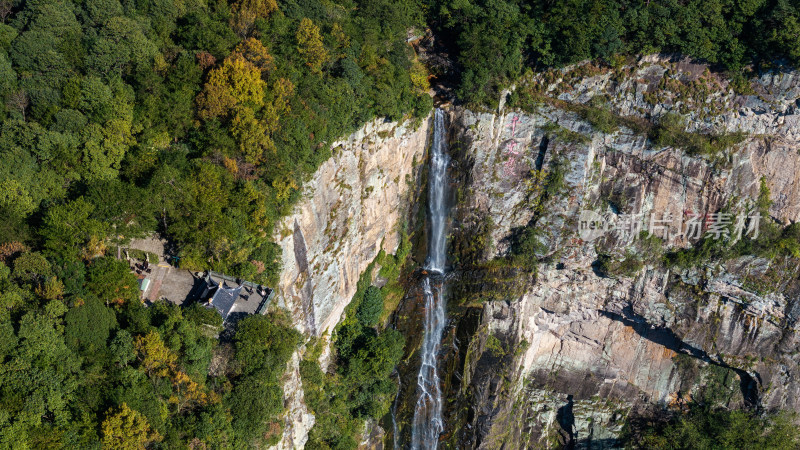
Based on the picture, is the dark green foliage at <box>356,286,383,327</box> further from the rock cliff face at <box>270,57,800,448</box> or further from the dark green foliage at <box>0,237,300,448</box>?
the dark green foliage at <box>0,237,300,448</box>

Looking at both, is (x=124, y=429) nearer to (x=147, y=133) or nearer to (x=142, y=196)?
(x=142, y=196)

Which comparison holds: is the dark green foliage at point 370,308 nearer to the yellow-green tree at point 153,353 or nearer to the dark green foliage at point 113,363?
the dark green foliage at point 113,363

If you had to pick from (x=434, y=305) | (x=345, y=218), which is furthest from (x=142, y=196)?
(x=434, y=305)

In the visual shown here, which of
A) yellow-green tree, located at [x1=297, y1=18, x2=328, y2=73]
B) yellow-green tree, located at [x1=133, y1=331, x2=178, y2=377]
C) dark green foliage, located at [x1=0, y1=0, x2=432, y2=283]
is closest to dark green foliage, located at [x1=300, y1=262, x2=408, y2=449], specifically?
dark green foliage, located at [x1=0, y1=0, x2=432, y2=283]

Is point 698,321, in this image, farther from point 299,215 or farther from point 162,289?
point 162,289

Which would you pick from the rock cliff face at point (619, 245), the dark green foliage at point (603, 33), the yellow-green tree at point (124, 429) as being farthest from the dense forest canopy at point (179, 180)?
the rock cliff face at point (619, 245)

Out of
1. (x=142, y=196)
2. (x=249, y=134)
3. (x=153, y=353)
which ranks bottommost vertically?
(x=153, y=353)
